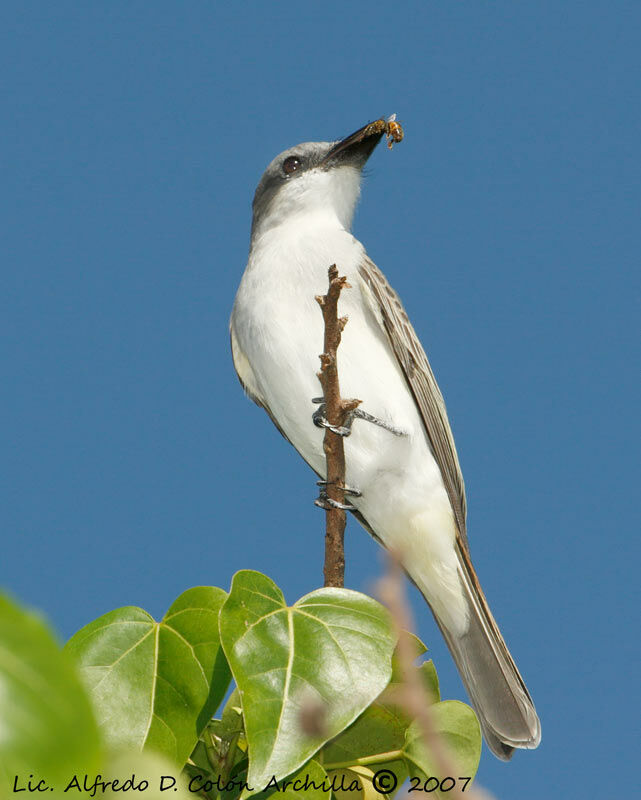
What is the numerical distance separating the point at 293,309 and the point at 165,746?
109 inches

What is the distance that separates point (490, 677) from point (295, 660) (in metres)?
2.38

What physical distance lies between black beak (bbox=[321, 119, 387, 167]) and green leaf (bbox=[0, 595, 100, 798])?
4.74m

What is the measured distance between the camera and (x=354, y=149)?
5336 mm

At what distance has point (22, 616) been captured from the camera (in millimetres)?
803

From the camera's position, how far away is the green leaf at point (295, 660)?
204cm

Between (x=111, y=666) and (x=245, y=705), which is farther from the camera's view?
(x=111, y=666)

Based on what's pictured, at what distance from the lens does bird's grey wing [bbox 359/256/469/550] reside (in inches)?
186

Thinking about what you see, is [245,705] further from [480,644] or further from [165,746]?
[480,644]

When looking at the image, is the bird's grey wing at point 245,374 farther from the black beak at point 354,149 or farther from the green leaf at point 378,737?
the green leaf at point 378,737

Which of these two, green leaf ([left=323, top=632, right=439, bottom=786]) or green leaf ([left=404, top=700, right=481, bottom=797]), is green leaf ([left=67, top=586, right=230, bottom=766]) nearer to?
green leaf ([left=323, top=632, right=439, bottom=786])

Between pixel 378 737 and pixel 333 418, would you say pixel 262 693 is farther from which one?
pixel 333 418

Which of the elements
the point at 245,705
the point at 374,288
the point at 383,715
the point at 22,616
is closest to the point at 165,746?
the point at 245,705

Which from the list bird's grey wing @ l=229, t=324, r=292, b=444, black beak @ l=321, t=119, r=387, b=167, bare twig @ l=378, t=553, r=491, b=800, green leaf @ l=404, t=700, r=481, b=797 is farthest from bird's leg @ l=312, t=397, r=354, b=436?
bare twig @ l=378, t=553, r=491, b=800

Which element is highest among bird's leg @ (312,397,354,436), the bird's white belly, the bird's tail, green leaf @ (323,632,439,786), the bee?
the bee
